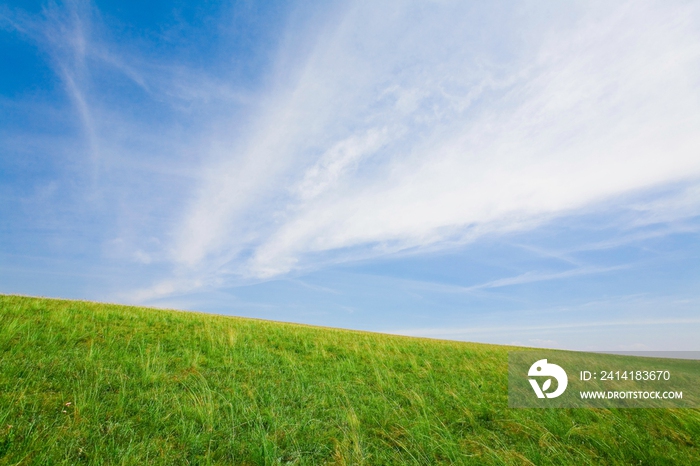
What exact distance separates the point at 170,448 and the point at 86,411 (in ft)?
6.70

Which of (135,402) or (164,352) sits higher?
(164,352)

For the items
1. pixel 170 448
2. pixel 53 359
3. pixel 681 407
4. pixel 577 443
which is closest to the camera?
pixel 170 448

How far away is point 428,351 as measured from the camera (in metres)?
15.9

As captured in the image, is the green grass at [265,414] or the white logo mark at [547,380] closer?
the green grass at [265,414]

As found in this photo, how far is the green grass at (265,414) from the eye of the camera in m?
5.74

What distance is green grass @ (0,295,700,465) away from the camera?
574cm

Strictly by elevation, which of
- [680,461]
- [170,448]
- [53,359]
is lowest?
[680,461]

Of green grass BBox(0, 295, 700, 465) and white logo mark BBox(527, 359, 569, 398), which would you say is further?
white logo mark BBox(527, 359, 569, 398)

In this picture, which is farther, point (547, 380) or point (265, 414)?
point (547, 380)

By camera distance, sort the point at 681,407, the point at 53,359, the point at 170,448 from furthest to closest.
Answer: the point at 681,407
the point at 53,359
the point at 170,448

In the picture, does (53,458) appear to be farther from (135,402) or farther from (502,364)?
(502,364)

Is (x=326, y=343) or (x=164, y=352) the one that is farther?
(x=326, y=343)

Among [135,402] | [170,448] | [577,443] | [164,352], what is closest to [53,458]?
[170,448]

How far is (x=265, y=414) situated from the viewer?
7246 mm
